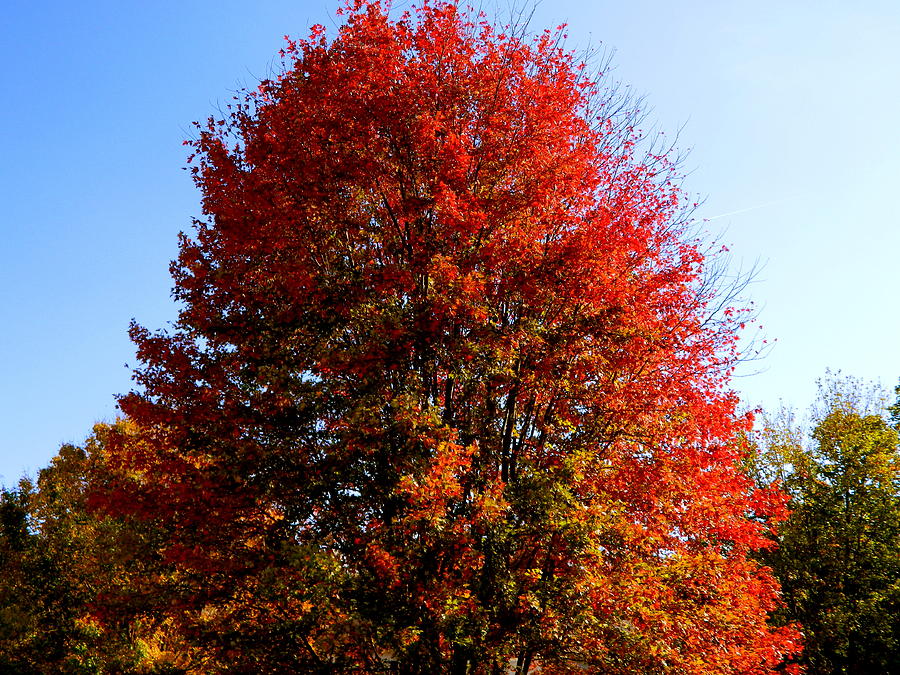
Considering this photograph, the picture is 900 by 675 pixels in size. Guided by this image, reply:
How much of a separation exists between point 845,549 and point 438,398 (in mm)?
28393

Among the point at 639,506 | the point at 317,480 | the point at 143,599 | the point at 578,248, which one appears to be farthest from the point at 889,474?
the point at 143,599

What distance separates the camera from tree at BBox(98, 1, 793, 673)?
39.7 ft

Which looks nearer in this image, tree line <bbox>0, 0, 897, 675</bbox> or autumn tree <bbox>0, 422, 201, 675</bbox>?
tree line <bbox>0, 0, 897, 675</bbox>

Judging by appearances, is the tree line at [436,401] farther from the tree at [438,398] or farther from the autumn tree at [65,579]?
the autumn tree at [65,579]

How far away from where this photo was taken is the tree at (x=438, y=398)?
39.7 feet

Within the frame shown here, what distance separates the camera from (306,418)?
13.3 metres

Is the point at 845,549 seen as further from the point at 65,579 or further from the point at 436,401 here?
the point at 65,579

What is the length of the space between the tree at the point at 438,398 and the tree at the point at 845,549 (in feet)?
61.2

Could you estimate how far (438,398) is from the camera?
48.9ft

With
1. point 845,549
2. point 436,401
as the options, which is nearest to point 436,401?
point 436,401

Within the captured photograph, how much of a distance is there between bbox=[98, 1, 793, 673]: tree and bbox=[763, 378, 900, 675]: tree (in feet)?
61.2

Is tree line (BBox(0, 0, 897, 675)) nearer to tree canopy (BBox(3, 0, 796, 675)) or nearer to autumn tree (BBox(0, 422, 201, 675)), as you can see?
tree canopy (BBox(3, 0, 796, 675))

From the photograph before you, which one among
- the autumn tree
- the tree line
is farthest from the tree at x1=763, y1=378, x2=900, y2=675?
the autumn tree

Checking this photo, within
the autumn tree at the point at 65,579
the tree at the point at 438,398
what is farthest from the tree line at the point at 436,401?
the autumn tree at the point at 65,579
